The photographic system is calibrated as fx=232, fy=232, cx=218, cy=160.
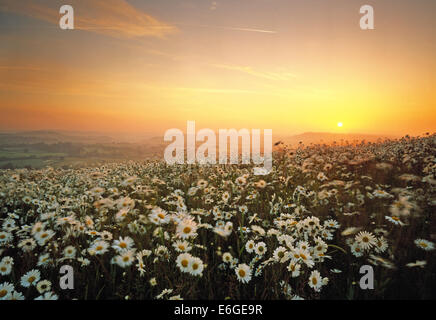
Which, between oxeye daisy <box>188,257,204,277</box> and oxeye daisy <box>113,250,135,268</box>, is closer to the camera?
oxeye daisy <box>188,257,204,277</box>

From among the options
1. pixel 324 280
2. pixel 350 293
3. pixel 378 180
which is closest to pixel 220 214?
pixel 324 280

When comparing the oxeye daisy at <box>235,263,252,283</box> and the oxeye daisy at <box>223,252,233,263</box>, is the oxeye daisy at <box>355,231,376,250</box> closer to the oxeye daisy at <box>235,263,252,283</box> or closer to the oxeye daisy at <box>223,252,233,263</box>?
the oxeye daisy at <box>235,263,252,283</box>

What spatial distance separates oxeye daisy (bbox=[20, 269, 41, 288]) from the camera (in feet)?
8.67

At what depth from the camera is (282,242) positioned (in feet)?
9.02

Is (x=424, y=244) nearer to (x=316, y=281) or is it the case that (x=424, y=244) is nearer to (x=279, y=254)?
(x=316, y=281)

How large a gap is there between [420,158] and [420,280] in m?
6.50

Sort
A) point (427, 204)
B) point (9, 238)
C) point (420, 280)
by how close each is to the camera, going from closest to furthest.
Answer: point (420, 280)
point (9, 238)
point (427, 204)

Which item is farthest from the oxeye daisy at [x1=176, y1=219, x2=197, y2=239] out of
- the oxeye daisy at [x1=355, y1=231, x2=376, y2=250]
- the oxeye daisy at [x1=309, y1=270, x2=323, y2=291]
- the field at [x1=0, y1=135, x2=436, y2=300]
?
the oxeye daisy at [x1=355, y1=231, x2=376, y2=250]

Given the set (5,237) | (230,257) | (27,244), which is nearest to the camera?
(230,257)

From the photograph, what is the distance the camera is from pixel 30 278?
2734mm

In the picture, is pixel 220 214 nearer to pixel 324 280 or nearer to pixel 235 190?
pixel 235 190

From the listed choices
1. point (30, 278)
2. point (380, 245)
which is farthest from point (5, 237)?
point (380, 245)

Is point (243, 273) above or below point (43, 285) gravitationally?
above

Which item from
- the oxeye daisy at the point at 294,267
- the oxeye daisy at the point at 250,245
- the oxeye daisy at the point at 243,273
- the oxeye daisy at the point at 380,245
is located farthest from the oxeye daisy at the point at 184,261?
the oxeye daisy at the point at 380,245
